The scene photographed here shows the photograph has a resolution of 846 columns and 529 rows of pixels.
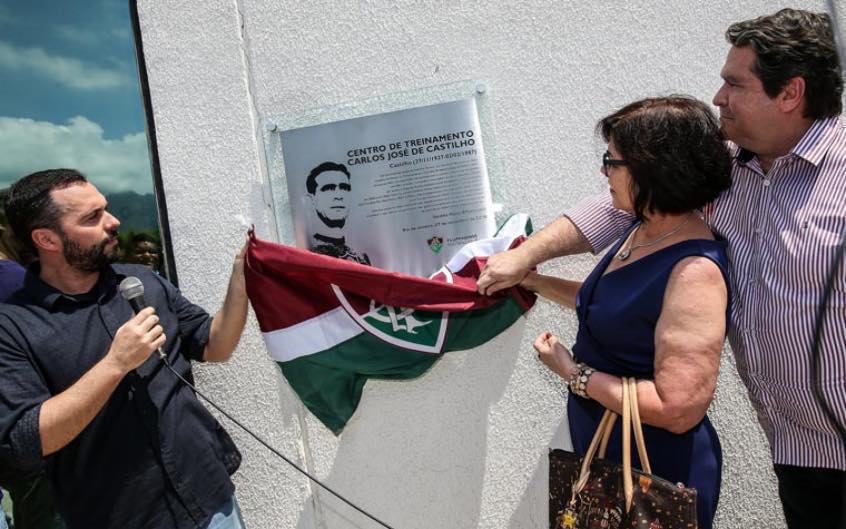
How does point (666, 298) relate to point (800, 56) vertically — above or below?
below

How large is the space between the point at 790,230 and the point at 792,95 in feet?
1.23

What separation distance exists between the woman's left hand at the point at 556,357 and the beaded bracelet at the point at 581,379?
0.08 ft

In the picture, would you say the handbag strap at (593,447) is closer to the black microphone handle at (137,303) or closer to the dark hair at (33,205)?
the black microphone handle at (137,303)

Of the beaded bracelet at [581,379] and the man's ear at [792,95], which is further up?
the man's ear at [792,95]

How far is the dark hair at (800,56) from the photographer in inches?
65.5

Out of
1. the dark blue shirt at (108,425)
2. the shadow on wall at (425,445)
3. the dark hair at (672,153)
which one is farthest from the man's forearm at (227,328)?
the dark hair at (672,153)

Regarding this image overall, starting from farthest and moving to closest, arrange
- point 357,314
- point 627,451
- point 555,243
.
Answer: point 357,314, point 555,243, point 627,451

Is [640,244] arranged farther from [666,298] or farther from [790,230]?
[790,230]

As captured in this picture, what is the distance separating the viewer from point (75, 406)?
1.74 metres

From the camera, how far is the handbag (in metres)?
1.45

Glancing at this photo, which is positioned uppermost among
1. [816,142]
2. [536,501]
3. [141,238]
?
[141,238]

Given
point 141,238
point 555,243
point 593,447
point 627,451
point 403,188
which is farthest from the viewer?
point 141,238

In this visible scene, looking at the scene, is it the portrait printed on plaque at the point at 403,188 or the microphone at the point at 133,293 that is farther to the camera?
the portrait printed on plaque at the point at 403,188

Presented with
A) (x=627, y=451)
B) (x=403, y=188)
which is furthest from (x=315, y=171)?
(x=627, y=451)
